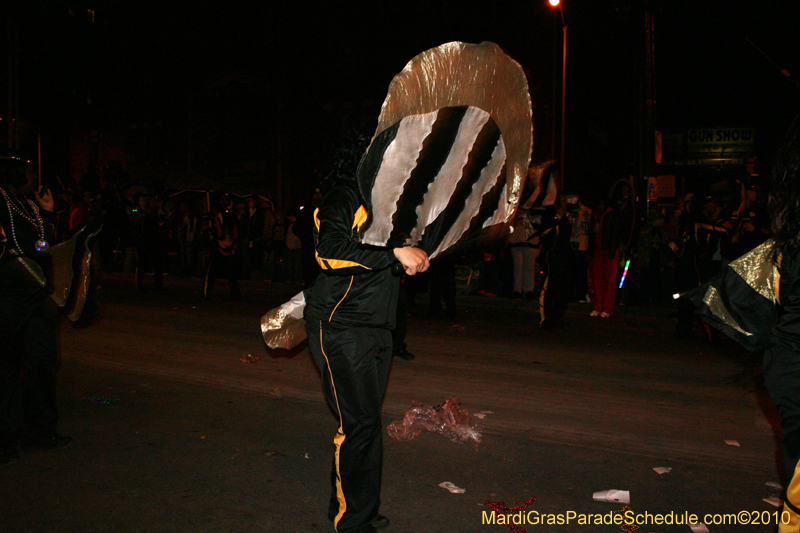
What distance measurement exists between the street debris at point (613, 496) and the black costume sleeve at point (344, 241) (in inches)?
80.9

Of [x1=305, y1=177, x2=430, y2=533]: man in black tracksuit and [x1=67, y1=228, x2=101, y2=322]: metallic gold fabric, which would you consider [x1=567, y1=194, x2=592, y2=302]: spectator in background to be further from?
[x1=305, y1=177, x2=430, y2=533]: man in black tracksuit

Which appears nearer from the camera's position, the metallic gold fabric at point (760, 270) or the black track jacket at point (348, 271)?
the metallic gold fabric at point (760, 270)

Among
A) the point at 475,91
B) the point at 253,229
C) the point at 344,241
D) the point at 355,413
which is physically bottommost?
the point at 355,413

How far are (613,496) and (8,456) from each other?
382 centimetres

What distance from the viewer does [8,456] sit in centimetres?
436

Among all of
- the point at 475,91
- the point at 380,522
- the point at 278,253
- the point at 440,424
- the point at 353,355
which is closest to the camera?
the point at 475,91

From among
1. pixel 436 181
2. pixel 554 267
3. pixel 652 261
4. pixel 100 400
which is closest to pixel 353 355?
pixel 436 181

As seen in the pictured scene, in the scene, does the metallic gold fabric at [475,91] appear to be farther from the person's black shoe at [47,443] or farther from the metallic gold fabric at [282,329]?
the person's black shoe at [47,443]

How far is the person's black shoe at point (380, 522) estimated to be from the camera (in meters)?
3.47

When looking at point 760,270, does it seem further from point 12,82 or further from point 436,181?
point 12,82

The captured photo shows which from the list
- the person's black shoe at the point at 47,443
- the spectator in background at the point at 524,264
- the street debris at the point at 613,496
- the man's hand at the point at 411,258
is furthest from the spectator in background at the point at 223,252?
the man's hand at the point at 411,258

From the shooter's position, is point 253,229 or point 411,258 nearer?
point 411,258

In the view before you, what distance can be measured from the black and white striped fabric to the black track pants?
0.58 metres

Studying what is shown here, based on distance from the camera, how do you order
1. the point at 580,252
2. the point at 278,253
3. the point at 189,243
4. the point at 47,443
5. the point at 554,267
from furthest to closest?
1. the point at 189,243
2. the point at 278,253
3. the point at 580,252
4. the point at 554,267
5. the point at 47,443
